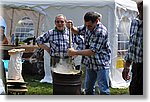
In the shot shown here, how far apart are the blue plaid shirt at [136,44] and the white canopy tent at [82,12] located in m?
0.06

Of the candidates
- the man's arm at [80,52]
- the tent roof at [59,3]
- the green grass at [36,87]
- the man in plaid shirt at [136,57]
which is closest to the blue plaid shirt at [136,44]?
the man in plaid shirt at [136,57]

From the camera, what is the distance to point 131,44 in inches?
95.8

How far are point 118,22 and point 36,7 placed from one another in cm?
52

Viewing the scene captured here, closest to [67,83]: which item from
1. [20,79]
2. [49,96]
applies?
[49,96]

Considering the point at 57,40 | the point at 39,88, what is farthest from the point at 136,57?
the point at 39,88

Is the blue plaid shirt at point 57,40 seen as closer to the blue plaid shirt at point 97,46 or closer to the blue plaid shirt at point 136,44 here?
the blue plaid shirt at point 97,46

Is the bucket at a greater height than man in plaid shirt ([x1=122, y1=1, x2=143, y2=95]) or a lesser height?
lesser

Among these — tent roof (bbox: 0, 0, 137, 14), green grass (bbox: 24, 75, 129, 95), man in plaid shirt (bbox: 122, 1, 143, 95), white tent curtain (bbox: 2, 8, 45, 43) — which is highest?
tent roof (bbox: 0, 0, 137, 14)

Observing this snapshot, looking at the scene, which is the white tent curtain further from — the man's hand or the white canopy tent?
the man's hand

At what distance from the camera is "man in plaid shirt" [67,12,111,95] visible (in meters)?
2.41

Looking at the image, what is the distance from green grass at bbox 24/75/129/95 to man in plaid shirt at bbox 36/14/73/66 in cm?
14

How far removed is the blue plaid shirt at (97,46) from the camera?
2398 millimetres

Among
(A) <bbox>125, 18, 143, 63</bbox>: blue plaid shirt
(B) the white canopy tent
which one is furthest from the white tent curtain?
(A) <bbox>125, 18, 143, 63</bbox>: blue plaid shirt

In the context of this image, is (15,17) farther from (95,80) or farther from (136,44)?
(136,44)
